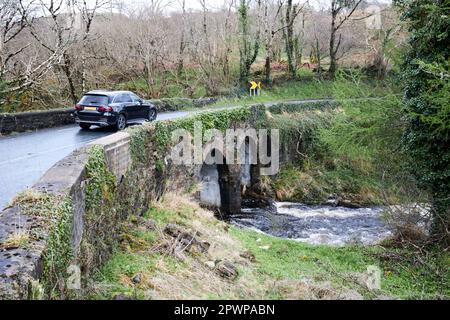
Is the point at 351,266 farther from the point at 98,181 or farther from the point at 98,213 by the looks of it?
the point at 98,181

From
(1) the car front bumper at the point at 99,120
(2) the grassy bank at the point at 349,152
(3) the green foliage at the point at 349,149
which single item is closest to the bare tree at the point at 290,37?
(3) the green foliage at the point at 349,149

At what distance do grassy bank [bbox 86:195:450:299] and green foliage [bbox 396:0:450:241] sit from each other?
180 cm

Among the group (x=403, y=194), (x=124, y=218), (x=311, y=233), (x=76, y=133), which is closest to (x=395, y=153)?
(x=403, y=194)

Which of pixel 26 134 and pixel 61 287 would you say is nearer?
pixel 61 287

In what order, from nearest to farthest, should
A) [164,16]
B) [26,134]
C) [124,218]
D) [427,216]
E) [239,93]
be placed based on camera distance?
[124,218] → [427,216] → [26,134] → [239,93] → [164,16]

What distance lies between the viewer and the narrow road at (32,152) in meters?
9.51

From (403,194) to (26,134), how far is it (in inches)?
497

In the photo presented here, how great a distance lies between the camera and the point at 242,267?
10102 mm

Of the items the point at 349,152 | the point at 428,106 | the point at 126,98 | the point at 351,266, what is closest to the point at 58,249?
the point at 351,266

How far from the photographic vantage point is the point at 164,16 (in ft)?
134

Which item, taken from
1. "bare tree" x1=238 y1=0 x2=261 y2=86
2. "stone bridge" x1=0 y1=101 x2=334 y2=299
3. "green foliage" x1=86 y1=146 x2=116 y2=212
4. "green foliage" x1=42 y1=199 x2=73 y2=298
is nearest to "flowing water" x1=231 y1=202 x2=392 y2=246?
"stone bridge" x1=0 y1=101 x2=334 y2=299

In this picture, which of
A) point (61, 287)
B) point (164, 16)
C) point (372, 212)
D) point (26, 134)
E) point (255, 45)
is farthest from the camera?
point (164, 16)

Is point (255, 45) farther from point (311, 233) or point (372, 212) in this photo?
point (311, 233)

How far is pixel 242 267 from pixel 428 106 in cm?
596
